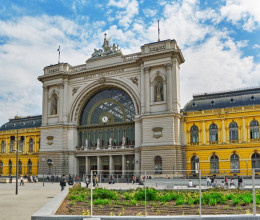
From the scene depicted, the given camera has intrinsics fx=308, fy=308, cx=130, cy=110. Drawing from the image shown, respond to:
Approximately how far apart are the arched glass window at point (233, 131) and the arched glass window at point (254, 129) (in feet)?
7.39

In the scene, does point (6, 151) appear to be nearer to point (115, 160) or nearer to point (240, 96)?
point (115, 160)

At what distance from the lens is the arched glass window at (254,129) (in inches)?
1892

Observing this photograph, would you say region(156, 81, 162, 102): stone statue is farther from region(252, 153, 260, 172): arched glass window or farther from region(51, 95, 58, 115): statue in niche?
region(51, 95, 58, 115): statue in niche

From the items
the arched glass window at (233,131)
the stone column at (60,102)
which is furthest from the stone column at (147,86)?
the stone column at (60,102)

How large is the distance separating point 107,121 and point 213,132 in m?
19.7

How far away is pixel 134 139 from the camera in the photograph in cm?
5566

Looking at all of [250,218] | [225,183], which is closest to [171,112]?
[225,183]

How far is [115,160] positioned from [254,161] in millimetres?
23610

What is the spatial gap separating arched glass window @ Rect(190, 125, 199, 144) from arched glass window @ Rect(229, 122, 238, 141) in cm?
542

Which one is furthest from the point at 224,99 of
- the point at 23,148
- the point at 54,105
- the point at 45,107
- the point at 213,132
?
the point at 23,148

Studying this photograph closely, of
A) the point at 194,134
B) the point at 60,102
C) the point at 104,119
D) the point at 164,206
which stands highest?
the point at 60,102

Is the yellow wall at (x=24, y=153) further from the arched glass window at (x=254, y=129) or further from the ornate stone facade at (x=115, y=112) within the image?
the arched glass window at (x=254, y=129)

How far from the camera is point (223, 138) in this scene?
164 ft

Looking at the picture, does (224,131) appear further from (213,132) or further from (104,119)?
(104,119)
